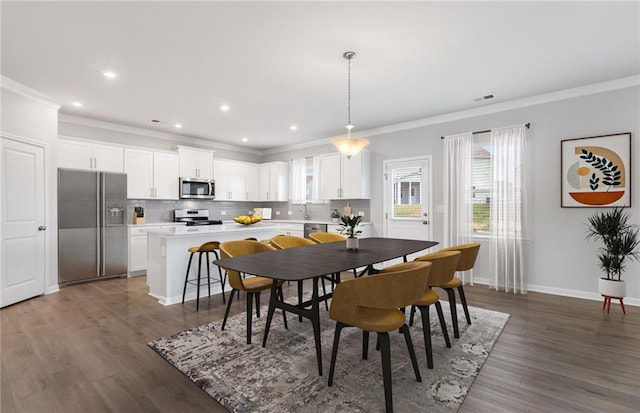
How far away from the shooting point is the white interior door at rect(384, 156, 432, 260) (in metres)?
5.39

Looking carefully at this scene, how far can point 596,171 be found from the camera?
3.94 m

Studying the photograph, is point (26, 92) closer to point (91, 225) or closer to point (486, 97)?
point (91, 225)

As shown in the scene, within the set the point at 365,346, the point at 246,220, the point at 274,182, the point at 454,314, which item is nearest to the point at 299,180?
the point at 274,182

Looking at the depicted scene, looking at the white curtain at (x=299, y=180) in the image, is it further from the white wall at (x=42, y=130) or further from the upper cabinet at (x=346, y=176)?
the white wall at (x=42, y=130)

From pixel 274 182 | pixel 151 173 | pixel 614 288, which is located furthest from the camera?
pixel 274 182

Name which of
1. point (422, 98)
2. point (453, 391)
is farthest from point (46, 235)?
point (422, 98)

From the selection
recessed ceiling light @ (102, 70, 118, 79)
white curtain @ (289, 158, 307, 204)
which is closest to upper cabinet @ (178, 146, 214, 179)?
white curtain @ (289, 158, 307, 204)

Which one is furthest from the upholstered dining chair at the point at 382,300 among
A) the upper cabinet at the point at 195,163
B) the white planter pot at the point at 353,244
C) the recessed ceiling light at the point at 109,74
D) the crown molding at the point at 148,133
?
the crown molding at the point at 148,133

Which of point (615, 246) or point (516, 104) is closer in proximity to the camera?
point (615, 246)

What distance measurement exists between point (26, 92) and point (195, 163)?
290 centimetres

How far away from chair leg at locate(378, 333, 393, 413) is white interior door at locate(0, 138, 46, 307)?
14.9 ft

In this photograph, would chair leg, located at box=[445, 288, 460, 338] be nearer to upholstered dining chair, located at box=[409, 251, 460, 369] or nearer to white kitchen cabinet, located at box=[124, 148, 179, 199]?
upholstered dining chair, located at box=[409, 251, 460, 369]

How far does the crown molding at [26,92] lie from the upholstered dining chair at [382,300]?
470 centimetres

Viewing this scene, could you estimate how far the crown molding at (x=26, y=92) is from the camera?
368cm
